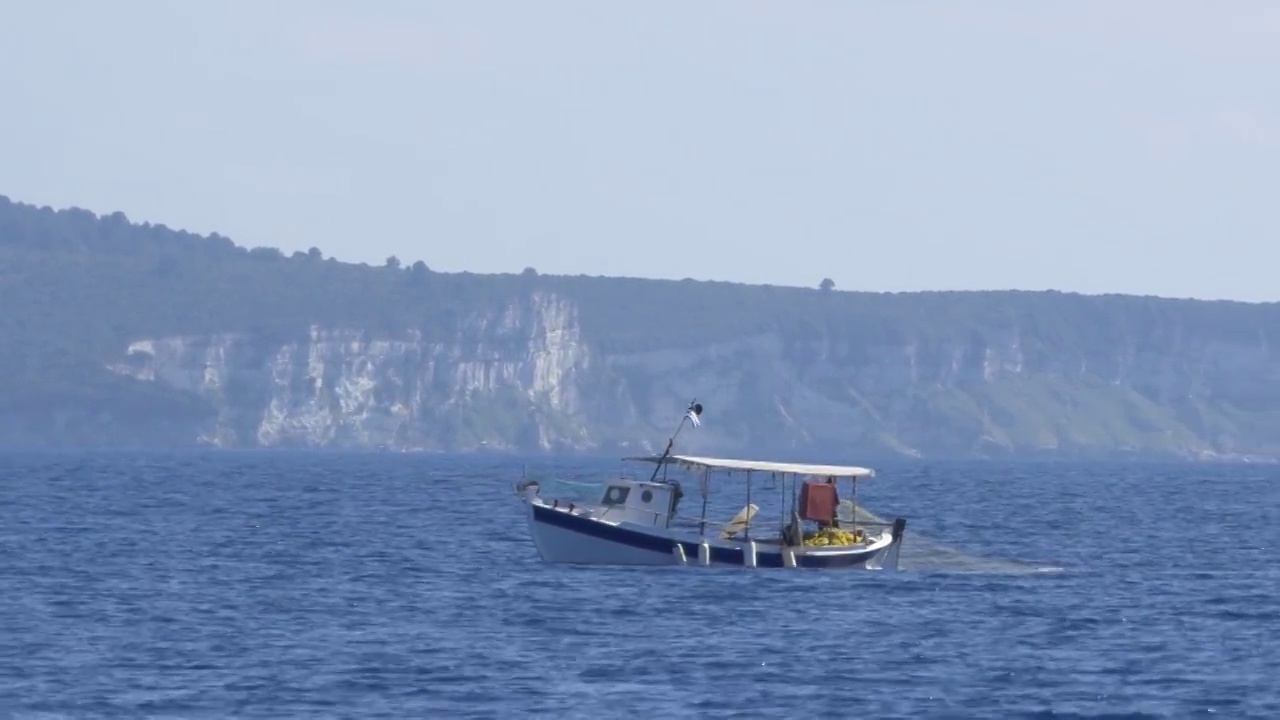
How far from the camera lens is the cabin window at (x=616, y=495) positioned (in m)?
60.7

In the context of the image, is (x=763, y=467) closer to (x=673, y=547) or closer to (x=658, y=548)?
(x=673, y=547)

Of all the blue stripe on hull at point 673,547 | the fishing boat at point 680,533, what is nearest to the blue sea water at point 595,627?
the blue stripe on hull at point 673,547

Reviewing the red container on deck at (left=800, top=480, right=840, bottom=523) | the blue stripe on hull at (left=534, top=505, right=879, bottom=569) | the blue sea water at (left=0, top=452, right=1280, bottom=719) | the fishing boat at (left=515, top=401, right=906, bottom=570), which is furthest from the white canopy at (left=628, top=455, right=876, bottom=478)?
the blue sea water at (left=0, top=452, right=1280, bottom=719)

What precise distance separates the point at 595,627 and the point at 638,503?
14.0 meters

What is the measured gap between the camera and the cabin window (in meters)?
60.7

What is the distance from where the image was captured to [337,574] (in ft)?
194

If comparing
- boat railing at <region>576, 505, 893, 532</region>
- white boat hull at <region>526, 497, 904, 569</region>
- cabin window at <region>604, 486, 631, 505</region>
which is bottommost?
white boat hull at <region>526, 497, 904, 569</region>

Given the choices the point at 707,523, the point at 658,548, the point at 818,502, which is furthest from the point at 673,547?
the point at 818,502

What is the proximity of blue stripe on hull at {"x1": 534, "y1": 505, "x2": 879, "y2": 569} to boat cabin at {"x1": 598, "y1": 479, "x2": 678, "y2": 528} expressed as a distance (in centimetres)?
68

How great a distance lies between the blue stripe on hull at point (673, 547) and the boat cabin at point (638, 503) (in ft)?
2.23

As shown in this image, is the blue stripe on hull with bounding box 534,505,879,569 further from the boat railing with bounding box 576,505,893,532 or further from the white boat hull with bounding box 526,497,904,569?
the boat railing with bounding box 576,505,893,532

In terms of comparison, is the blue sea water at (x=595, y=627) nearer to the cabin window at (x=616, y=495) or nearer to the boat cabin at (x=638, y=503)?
the boat cabin at (x=638, y=503)

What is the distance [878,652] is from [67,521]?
4571 cm

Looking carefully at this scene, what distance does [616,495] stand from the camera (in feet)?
200
